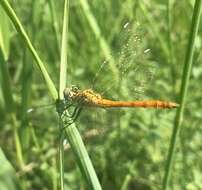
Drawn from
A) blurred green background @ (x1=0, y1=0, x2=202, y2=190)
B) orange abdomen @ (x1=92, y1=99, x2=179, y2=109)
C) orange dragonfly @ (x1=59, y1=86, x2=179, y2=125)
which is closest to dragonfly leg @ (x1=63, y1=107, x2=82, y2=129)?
orange dragonfly @ (x1=59, y1=86, x2=179, y2=125)

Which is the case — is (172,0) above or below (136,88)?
above

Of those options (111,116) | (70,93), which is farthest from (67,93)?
(111,116)

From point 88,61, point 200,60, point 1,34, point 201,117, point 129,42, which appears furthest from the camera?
point 88,61

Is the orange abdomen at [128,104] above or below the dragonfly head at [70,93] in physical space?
below

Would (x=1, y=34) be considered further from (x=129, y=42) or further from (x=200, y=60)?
(x=200, y=60)

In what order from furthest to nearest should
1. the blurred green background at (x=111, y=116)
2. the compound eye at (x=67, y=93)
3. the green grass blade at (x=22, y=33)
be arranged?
1. the blurred green background at (x=111, y=116)
2. the compound eye at (x=67, y=93)
3. the green grass blade at (x=22, y=33)

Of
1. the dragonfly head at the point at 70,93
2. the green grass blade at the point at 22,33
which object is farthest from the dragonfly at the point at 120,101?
the green grass blade at the point at 22,33

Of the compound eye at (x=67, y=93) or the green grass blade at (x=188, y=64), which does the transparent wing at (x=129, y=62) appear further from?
the green grass blade at (x=188, y=64)

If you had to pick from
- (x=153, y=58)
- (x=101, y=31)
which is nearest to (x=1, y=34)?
(x=101, y=31)
